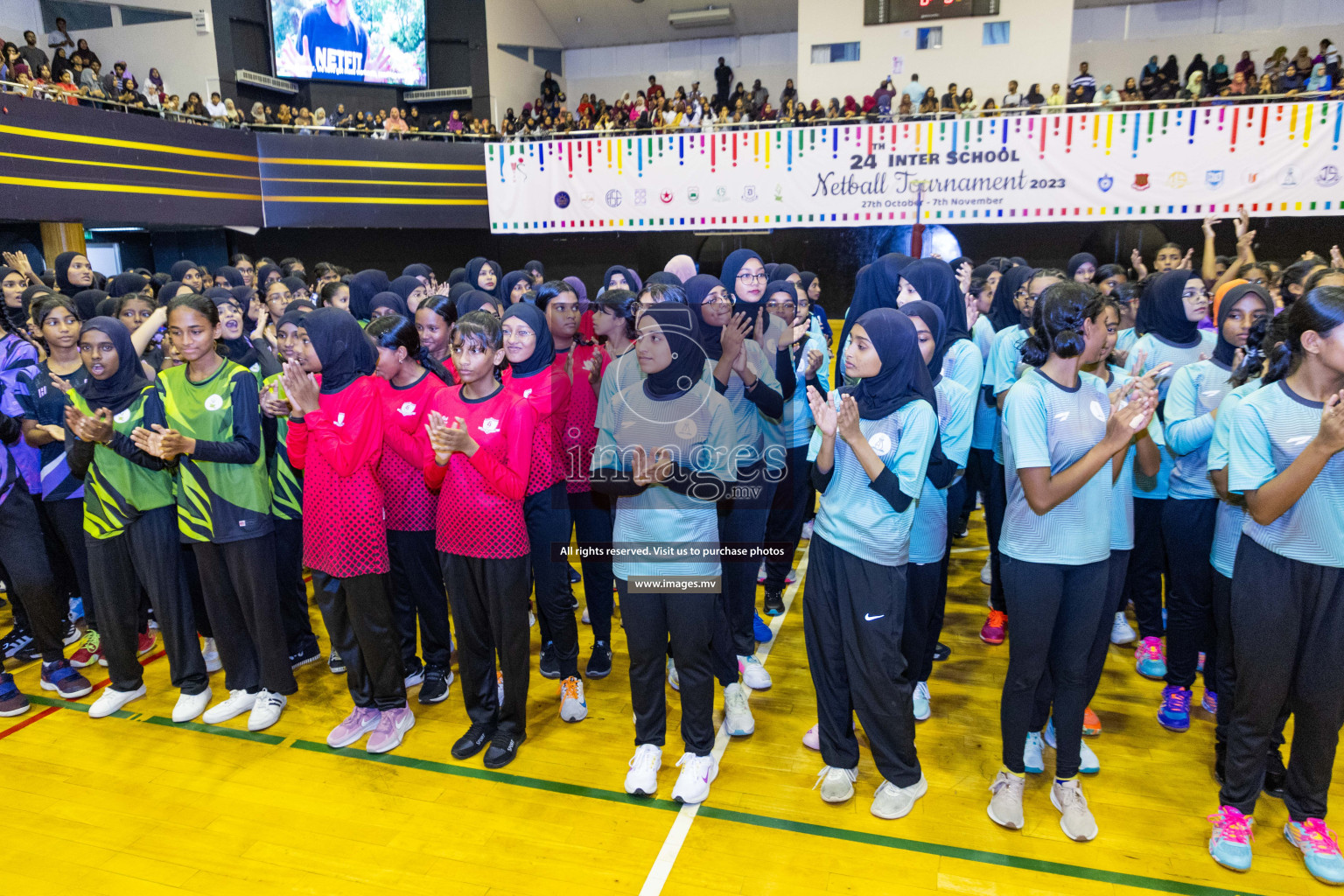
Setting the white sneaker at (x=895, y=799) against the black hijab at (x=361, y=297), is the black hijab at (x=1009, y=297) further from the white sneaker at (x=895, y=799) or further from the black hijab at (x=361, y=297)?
the black hijab at (x=361, y=297)

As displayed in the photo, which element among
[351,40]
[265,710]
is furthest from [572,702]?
[351,40]

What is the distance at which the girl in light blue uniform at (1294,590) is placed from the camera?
7.76 ft

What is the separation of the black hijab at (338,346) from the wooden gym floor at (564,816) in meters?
1.58

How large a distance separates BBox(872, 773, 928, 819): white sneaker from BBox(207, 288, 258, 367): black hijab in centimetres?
369

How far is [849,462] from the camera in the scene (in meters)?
2.70

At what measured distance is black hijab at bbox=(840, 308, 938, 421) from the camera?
255 cm

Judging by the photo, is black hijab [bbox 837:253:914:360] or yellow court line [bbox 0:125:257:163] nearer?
black hijab [bbox 837:253:914:360]

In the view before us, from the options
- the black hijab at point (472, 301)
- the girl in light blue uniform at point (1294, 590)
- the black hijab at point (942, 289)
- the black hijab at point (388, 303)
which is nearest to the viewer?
the girl in light blue uniform at point (1294, 590)

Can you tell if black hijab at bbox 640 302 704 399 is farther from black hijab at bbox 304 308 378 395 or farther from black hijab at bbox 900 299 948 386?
black hijab at bbox 304 308 378 395

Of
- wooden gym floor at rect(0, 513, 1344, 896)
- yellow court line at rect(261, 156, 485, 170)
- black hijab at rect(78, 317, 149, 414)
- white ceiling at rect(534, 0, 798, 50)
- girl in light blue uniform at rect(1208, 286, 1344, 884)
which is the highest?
white ceiling at rect(534, 0, 798, 50)

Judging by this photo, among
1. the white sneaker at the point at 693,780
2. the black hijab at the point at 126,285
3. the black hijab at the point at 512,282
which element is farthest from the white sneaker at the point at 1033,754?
the black hijab at the point at 126,285

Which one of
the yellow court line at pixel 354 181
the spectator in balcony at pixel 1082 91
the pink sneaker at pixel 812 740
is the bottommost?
the pink sneaker at pixel 812 740

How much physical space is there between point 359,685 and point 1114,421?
3102mm

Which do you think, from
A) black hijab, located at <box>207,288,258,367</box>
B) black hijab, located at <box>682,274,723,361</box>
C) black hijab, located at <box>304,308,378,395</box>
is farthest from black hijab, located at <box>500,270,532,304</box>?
black hijab, located at <box>304,308,378,395</box>
